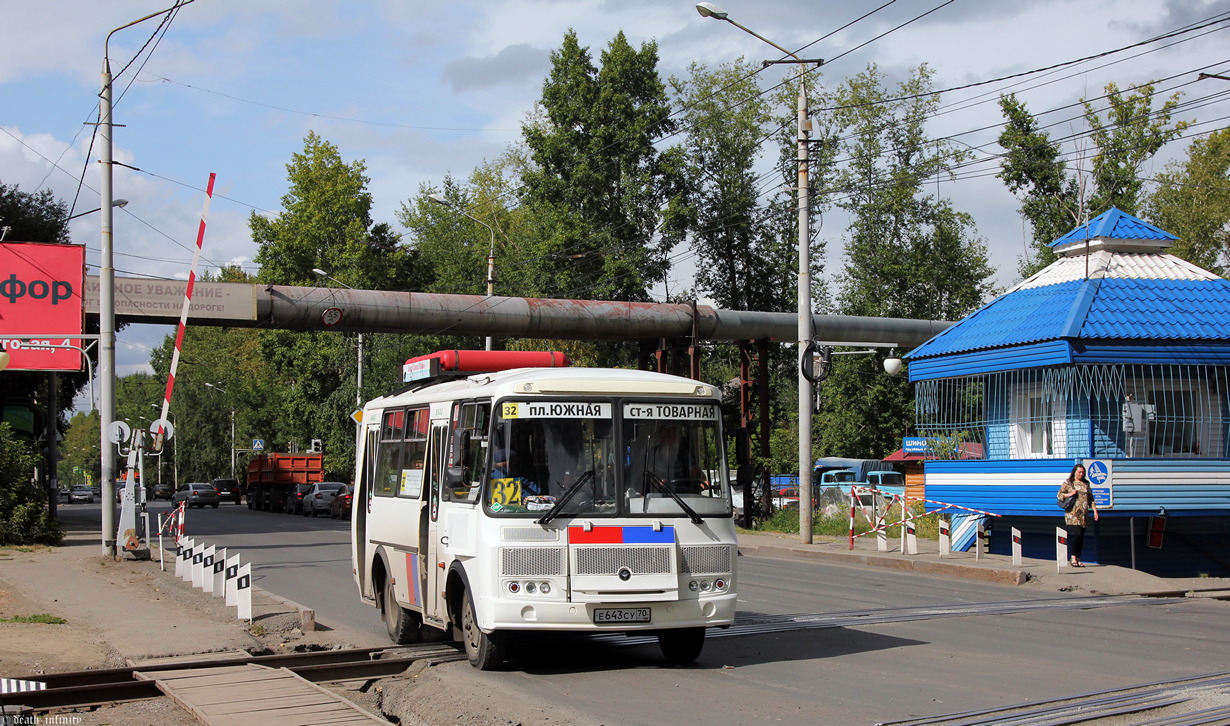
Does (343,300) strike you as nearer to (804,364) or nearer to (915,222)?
(804,364)

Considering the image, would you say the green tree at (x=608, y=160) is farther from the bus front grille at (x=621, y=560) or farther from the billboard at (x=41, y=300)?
the bus front grille at (x=621, y=560)

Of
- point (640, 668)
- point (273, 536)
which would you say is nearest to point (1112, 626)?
point (640, 668)

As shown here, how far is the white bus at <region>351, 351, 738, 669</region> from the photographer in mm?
9508

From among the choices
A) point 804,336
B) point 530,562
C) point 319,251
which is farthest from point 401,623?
point 319,251

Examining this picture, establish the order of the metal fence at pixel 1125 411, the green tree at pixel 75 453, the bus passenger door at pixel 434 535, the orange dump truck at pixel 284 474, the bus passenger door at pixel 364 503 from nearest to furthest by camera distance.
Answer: the bus passenger door at pixel 434 535, the bus passenger door at pixel 364 503, the metal fence at pixel 1125 411, the orange dump truck at pixel 284 474, the green tree at pixel 75 453

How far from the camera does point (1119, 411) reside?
765 inches

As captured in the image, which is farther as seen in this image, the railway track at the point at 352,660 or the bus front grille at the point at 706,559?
the bus front grille at the point at 706,559

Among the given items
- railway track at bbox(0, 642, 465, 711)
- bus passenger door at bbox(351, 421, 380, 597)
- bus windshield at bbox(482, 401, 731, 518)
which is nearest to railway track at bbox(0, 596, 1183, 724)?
railway track at bbox(0, 642, 465, 711)

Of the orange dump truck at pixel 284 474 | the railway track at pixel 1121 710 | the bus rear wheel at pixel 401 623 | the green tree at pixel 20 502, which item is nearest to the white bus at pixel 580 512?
the bus rear wheel at pixel 401 623

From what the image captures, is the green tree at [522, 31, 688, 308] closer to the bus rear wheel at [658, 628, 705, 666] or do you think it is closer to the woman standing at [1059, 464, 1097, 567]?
the woman standing at [1059, 464, 1097, 567]

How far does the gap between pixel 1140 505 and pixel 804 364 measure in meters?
7.87

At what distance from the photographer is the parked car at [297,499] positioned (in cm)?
5000

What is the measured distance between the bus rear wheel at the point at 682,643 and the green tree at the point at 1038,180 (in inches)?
1564

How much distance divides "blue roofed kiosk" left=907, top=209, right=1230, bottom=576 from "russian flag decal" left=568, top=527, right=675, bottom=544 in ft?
38.2
